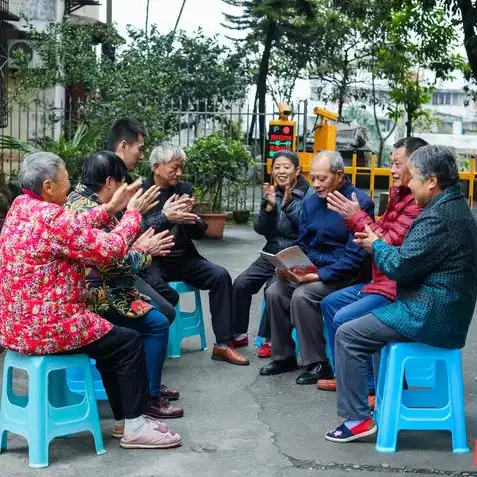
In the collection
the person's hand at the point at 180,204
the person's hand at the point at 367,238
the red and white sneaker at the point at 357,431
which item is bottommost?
the red and white sneaker at the point at 357,431

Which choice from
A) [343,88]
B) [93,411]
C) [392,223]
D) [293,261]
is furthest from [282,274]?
[343,88]

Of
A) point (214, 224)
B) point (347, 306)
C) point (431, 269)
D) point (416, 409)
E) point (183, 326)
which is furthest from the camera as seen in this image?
point (214, 224)

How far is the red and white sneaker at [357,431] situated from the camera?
16.1 feet

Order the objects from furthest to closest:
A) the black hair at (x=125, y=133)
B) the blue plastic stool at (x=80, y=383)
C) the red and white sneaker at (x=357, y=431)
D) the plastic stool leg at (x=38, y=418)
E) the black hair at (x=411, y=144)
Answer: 1. the black hair at (x=125, y=133)
2. the black hair at (x=411, y=144)
3. the blue plastic stool at (x=80, y=383)
4. the red and white sneaker at (x=357, y=431)
5. the plastic stool leg at (x=38, y=418)

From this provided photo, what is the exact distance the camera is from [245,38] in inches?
1126

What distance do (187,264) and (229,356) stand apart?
727 millimetres

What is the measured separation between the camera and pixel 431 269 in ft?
15.4

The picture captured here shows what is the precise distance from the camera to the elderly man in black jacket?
6547 millimetres

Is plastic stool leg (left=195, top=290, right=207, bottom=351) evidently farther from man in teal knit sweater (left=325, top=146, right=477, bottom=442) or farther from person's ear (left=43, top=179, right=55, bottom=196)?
person's ear (left=43, top=179, right=55, bottom=196)

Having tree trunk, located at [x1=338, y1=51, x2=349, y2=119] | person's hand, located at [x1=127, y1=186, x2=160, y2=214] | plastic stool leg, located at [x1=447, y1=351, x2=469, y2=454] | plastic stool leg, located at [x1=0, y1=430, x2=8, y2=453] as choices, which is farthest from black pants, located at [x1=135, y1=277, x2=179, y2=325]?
tree trunk, located at [x1=338, y1=51, x2=349, y2=119]

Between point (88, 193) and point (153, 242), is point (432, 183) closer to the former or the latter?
point (153, 242)

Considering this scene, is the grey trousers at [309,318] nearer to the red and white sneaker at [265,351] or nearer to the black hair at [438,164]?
the red and white sneaker at [265,351]

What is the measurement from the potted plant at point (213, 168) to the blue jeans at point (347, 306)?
727 centimetres

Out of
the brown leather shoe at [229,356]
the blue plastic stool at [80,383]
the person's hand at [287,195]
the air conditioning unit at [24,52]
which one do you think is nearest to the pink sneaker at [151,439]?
the blue plastic stool at [80,383]
